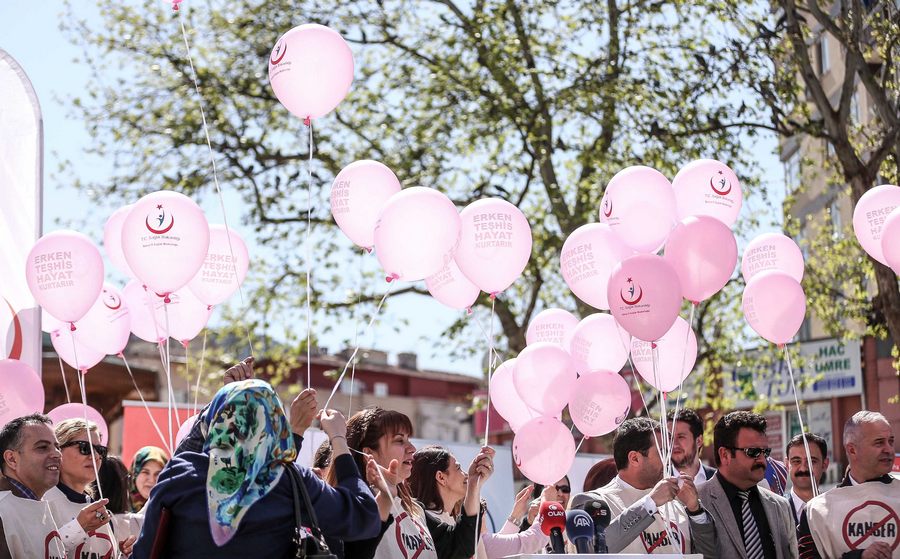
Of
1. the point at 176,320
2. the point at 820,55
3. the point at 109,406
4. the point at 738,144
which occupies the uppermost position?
the point at 820,55

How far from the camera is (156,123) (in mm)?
16344

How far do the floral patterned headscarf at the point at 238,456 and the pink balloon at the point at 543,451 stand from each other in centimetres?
321

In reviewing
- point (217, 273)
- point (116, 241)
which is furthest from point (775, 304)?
point (116, 241)

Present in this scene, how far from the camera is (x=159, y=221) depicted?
6.39 m

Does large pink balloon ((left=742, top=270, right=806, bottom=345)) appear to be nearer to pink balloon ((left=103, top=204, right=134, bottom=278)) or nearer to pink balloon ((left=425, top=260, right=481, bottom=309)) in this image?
pink balloon ((left=425, top=260, right=481, bottom=309))

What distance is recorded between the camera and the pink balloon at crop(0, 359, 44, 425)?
22.0 feet

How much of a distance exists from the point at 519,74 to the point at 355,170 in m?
9.47

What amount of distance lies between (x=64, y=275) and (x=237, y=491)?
373 cm

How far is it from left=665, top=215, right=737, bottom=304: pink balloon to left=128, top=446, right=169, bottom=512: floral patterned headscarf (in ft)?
11.7

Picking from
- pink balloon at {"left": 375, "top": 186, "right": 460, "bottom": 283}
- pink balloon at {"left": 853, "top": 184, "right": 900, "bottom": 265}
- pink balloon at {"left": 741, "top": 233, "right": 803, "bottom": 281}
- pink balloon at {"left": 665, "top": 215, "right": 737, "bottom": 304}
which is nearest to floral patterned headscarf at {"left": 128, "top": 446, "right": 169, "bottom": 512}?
pink balloon at {"left": 375, "top": 186, "right": 460, "bottom": 283}

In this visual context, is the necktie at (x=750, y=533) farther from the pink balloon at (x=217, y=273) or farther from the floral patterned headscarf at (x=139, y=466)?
the floral patterned headscarf at (x=139, y=466)

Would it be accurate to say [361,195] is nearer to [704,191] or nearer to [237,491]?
[704,191]

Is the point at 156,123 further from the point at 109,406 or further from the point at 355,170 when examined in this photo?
the point at 109,406

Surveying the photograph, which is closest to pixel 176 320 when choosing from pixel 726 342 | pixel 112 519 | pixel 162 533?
pixel 112 519
